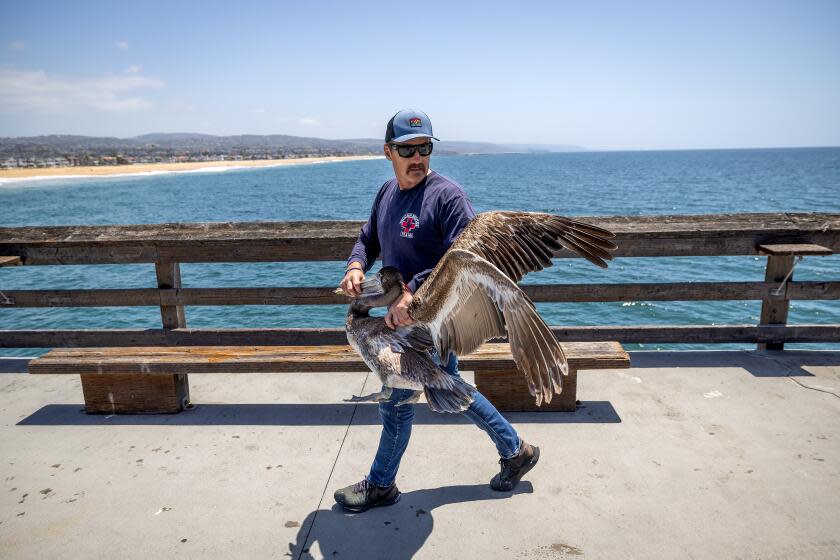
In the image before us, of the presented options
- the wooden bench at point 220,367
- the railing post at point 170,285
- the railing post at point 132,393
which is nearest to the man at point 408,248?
the wooden bench at point 220,367

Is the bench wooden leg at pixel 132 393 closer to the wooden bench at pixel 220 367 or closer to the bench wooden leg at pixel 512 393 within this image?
the wooden bench at pixel 220 367

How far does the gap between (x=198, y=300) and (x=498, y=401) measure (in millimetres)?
3071

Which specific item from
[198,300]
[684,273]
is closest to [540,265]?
[198,300]

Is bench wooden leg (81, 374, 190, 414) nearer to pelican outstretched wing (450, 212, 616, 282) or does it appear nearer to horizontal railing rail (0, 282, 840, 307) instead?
horizontal railing rail (0, 282, 840, 307)

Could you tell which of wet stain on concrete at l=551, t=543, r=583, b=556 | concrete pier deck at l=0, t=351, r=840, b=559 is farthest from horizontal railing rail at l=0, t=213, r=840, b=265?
wet stain on concrete at l=551, t=543, r=583, b=556

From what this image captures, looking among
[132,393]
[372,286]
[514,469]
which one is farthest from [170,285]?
[514,469]

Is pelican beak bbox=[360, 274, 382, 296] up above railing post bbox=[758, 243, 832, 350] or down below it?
above

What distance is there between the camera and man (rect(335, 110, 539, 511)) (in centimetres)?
262

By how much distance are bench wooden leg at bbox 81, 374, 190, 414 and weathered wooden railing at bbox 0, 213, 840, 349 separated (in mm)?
946

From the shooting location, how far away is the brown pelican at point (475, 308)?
91.1 inches

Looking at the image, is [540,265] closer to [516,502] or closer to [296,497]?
[516,502]

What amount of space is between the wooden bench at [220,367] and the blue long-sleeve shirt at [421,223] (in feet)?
4.02

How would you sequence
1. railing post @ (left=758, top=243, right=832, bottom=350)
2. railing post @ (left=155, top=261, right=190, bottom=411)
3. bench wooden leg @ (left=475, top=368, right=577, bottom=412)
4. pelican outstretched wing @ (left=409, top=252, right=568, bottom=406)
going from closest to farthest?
pelican outstretched wing @ (left=409, top=252, right=568, bottom=406), bench wooden leg @ (left=475, top=368, right=577, bottom=412), railing post @ (left=758, top=243, right=832, bottom=350), railing post @ (left=155, top=261, right=190, bottom=411)

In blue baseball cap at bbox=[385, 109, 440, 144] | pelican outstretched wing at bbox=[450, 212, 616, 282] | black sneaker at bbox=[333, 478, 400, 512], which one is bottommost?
black sneaker at bbox=[333, 478, 400, 512]
